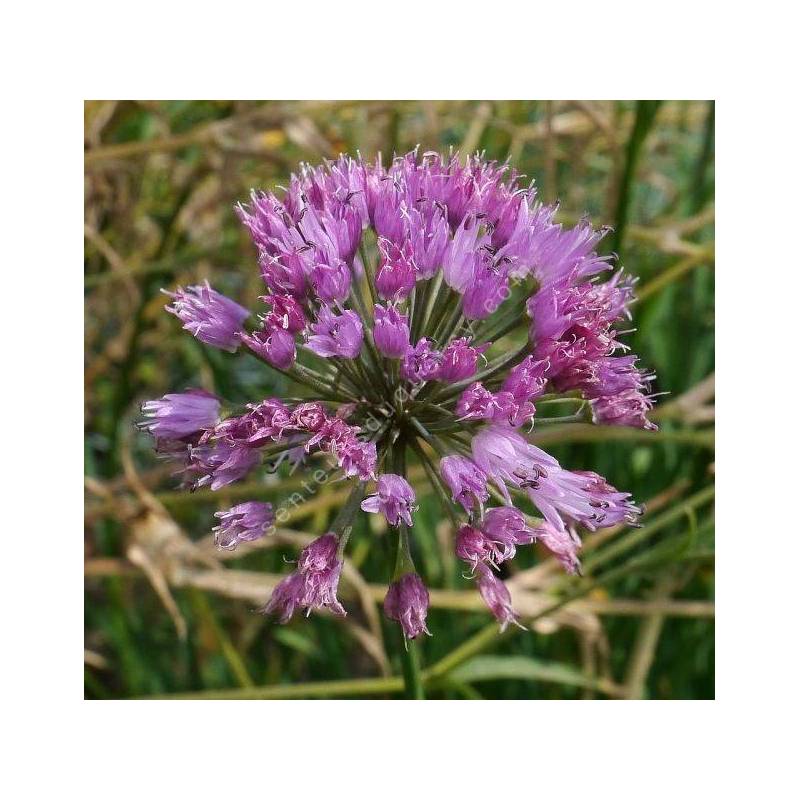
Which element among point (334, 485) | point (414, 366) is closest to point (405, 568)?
point (414, 366)

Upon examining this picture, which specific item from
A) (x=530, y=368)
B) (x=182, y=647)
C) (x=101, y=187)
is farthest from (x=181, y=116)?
(x=530, y=368)

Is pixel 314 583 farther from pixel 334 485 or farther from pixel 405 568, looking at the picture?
pixel 334 485

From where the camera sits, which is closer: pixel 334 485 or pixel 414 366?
pixel 414 366

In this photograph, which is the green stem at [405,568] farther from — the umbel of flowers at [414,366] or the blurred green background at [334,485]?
the blurred green background at [334,485]

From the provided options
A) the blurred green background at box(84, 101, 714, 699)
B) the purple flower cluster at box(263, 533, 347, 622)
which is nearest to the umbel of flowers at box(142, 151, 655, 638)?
the purple flower cluster at box(263, 533, 347, 622)

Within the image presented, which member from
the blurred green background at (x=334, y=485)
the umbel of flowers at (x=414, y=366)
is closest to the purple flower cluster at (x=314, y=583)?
the umbel of flowers at (x=414, y=366)

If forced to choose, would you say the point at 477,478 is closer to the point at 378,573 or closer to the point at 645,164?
the point at 378,573

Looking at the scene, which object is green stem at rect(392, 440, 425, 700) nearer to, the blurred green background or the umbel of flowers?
the umbel of flowers
